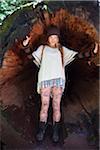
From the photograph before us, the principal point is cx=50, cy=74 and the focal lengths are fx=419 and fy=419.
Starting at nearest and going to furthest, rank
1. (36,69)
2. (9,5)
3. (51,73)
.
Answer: (51,73)
(36,69)
(9,5)

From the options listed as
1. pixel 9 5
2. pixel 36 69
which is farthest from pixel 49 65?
pixel 9 5

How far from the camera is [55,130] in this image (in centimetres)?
180

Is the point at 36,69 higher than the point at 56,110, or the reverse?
the point at 36,69

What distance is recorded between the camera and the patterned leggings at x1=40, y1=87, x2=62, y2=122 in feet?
5.85

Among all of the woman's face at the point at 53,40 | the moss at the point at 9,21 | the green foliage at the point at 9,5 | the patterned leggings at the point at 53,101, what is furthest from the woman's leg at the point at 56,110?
the green foliage at the point at 9,5

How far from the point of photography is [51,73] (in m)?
1.76

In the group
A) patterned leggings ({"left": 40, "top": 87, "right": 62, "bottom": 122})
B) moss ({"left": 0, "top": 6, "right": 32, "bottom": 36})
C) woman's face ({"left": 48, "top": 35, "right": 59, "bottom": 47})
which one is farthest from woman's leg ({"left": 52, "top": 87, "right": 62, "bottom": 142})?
moss ({"left": 0, "top": 6, "right": 32, "bottom": 36})

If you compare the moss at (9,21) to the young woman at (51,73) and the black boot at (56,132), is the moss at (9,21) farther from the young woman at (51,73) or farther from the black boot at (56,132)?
the black boot at (56,132)

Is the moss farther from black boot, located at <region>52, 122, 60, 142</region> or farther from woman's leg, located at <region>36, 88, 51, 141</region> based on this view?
black boot, located at <region>52, 122, 60, 142</region>

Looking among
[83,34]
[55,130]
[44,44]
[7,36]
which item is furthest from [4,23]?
[55,130]

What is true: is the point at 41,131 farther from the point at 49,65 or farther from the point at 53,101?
the point at 49,65

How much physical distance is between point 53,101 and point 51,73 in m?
0.13

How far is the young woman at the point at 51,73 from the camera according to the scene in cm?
176

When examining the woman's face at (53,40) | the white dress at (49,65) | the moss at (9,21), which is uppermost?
the moss at (9,21)
